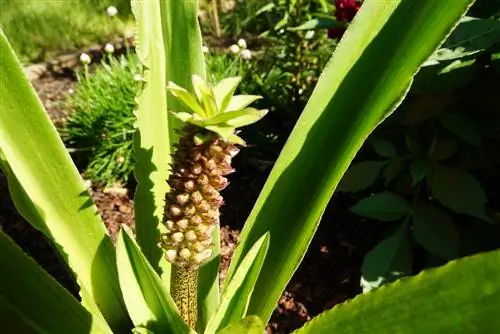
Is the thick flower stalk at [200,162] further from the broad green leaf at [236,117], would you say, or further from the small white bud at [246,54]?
the small white bud at [246,54]

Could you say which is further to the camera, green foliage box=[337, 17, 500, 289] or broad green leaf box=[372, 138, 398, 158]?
broad green leaf box=[372, 138, 398, 158]

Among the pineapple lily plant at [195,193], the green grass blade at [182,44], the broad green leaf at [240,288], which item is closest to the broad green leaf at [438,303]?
the pineapple lily plant at [195,193]

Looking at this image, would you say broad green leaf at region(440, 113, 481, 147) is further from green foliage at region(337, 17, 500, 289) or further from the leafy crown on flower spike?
the leafy crown on flower spike

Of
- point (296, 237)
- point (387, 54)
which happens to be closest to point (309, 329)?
point (296, 237)

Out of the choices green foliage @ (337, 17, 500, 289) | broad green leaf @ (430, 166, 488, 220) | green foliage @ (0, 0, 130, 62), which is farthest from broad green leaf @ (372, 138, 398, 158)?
green foliage @ (0, 0, 130, 62)

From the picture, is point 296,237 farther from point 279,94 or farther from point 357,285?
point 279,94

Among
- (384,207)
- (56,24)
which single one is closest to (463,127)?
(384,207)

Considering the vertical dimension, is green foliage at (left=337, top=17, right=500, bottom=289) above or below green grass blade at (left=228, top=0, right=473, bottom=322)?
below
